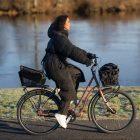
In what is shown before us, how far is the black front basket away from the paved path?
2.40 ft

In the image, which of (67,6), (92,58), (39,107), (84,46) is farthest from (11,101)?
(67,6)

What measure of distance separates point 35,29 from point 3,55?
11.0 metres

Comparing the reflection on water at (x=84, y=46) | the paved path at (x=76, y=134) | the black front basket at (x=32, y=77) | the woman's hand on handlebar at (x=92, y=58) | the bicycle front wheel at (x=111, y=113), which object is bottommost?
the reflection on water at (x=84, y=46)

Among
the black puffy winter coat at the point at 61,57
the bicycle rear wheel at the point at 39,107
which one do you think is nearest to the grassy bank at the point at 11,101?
the bicycle rear wheel at the point at 39,107

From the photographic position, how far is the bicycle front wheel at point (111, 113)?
7.52m

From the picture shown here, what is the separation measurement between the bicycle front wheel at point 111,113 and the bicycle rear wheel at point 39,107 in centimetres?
55

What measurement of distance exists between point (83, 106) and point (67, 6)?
148ft

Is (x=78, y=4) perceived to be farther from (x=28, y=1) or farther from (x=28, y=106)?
(x=28, y=106)

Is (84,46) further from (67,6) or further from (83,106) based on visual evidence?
(67,6)

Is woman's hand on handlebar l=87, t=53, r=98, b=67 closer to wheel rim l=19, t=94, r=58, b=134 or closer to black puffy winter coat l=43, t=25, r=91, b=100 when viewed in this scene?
black puffy winter coat l=43, t=25, r=91, b=100

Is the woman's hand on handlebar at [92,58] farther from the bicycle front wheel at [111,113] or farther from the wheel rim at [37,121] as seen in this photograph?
the wheel rim at [37,121]

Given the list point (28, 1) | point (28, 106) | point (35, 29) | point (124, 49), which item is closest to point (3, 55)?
point (124, 49)

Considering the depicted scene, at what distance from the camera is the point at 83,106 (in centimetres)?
761

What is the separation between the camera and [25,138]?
743 centimetres
